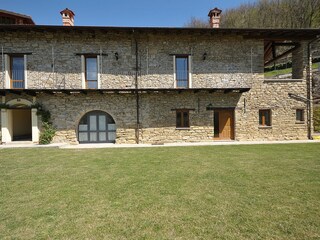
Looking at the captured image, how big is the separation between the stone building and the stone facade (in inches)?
2.4

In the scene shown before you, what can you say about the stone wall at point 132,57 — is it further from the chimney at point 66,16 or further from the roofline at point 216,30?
the chimney at point 66,16

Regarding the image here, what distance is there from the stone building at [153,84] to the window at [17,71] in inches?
2.2

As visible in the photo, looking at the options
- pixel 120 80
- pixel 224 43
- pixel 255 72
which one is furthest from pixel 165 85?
pixel 255 72

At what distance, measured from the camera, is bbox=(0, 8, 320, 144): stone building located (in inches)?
415

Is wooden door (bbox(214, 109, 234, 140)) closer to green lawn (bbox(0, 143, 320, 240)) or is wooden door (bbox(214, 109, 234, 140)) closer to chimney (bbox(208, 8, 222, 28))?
green lawn (bbox(0, 143, 320, 240))

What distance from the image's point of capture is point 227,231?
2.46 meters

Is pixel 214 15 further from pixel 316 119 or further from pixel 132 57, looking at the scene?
pixel 316 119

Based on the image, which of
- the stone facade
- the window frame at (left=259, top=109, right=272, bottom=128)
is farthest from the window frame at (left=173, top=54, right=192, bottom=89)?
the window frame at (left=259, top=109, right=272, bottom=128)

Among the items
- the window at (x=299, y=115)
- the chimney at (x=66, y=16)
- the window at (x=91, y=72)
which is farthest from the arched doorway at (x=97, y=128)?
the window at (x=299, y=115)

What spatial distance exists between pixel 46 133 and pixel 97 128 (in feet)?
9.69

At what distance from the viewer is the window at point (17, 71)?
10672 millimetres

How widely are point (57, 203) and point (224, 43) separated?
12.1m

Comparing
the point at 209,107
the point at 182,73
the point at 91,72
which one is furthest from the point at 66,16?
the point at 209,107

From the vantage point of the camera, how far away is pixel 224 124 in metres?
11.6
